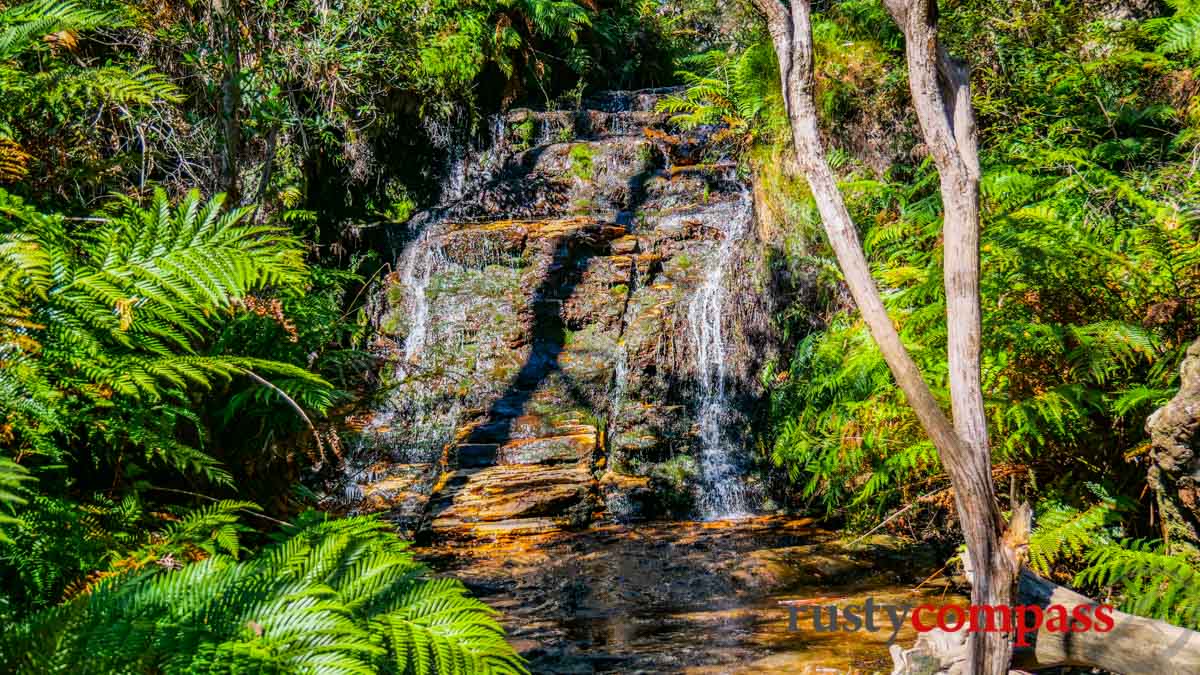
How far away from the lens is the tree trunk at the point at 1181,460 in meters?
2.35

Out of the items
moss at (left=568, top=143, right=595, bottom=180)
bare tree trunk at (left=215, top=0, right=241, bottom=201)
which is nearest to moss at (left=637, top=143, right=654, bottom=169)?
moss at (left=568, top=143, right=595, bottom=180)

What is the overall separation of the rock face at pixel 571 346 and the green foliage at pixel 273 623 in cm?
392

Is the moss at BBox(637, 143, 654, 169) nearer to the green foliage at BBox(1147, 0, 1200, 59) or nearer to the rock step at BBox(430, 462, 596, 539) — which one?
the rock step at BBox(430, 462, 596, 539)

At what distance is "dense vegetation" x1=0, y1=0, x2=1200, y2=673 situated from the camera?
1.27 metres

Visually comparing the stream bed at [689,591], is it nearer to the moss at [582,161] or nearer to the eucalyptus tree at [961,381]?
the eucalyptus tree at [961,381]

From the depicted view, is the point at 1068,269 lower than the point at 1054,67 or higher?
lower

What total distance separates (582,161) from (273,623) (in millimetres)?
9624

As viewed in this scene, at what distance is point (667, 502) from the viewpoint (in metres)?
6.30

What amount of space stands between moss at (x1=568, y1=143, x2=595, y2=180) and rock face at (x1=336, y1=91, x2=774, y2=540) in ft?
0.11

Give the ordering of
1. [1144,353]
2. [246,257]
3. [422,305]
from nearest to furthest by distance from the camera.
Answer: [246,257]
[1144,353]
[422,305]

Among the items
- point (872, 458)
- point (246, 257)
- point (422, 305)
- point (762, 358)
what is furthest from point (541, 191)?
point (246, 257)

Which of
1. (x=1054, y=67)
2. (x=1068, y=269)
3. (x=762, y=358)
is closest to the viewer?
(x=1068, y=269)

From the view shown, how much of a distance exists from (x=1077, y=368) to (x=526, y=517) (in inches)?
160

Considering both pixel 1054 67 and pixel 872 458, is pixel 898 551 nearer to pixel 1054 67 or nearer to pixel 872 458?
pixel 872 458
